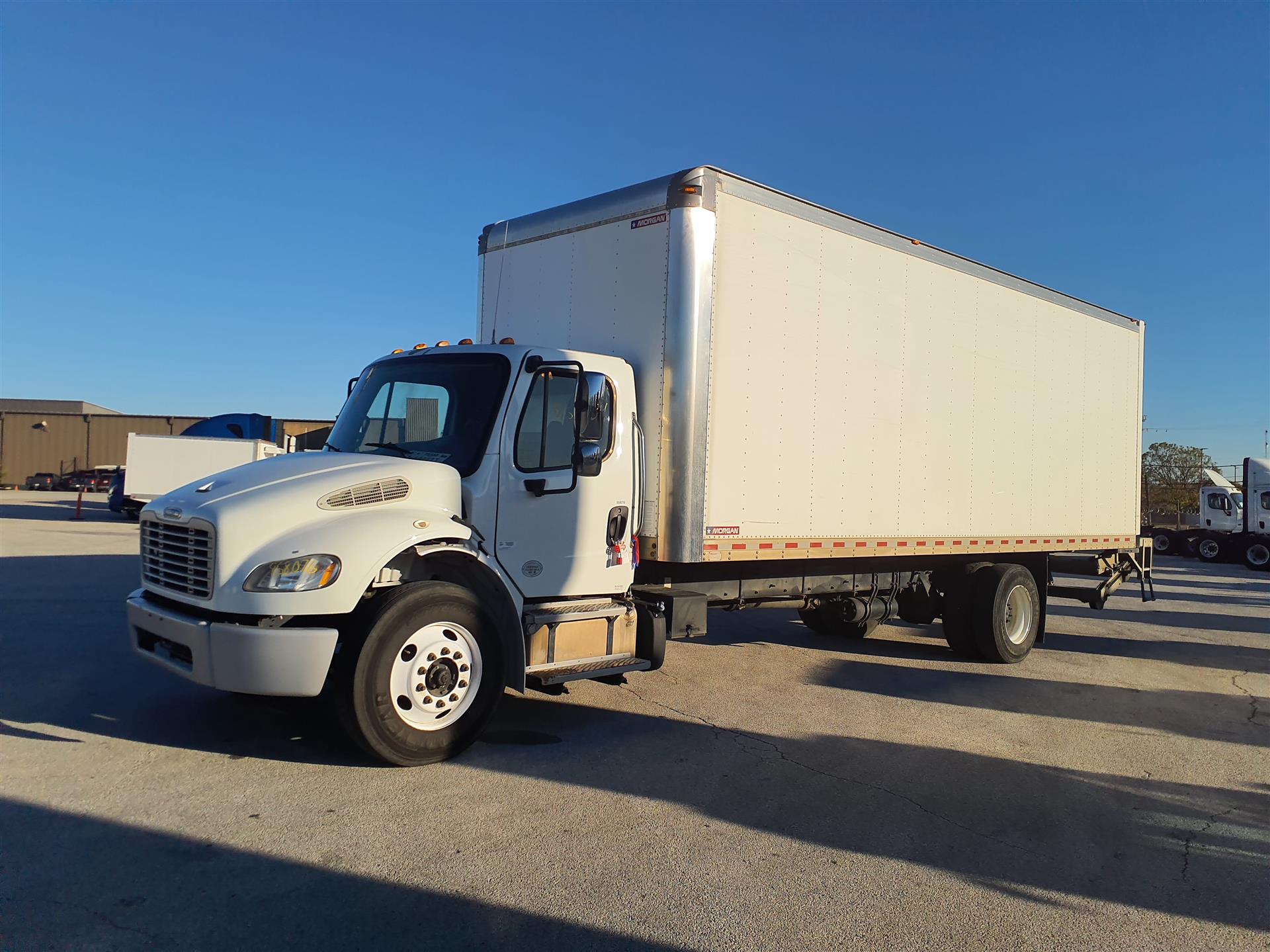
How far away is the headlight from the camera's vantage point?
4.84m

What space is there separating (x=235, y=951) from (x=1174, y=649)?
11.9 m

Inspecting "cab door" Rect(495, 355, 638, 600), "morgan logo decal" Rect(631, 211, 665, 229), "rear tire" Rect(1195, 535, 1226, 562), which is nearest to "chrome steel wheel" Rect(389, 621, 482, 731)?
"cab door" Rect(495, 355, 638, 600)

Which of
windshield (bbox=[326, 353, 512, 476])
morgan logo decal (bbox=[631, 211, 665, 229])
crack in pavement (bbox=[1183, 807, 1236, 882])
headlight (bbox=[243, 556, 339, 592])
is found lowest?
crack in pavement (bbox=[1183, 807, 1236, 882])

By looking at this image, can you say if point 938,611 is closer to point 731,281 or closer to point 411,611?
point 731,281

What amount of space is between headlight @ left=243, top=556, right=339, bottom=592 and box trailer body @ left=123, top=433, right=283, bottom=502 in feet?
65.4

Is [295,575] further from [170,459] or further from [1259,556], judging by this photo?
[1259,556]

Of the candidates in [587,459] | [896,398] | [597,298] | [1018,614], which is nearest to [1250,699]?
[1018,614]

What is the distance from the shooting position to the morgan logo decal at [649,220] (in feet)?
21.7

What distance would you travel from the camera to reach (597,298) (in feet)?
23.3

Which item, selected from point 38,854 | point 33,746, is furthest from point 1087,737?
point 33,746

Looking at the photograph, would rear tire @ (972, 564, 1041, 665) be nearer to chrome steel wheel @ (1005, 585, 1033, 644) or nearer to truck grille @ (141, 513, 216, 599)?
chrome steel wheel @ (1005, 585, 1033, 644)

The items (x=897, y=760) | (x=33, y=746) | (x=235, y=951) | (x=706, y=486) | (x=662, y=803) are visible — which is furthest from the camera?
(x=706, y=486)

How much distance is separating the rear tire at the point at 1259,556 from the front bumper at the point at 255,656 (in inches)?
1265

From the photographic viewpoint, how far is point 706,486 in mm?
6672
